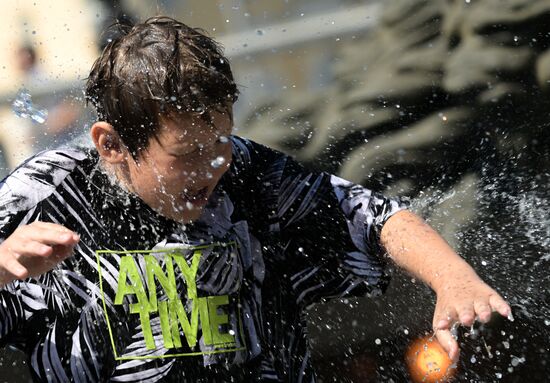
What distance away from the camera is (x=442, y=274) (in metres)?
1.81

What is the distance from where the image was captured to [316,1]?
344 centimetres

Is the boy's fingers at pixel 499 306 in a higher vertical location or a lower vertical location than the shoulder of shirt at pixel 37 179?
lower

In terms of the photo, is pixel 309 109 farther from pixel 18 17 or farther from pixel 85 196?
pixel 85 196

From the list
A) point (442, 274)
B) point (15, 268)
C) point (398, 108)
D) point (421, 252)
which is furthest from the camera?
point (398, 108)

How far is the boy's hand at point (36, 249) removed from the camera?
1.63 m

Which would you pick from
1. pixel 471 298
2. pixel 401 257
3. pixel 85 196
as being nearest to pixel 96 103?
pixel 85 196

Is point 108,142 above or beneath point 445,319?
above

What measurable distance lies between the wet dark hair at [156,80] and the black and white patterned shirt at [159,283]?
0.52 ft

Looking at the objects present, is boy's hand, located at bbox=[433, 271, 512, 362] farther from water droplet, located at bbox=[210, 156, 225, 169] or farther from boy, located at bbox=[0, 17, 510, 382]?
water droplet, located at bbox=[210, 156, 225, 169]

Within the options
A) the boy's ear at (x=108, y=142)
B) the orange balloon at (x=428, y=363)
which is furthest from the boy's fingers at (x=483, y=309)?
the orange balloon at (x=428, y=363)

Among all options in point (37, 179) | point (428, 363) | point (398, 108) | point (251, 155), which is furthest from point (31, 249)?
point (398, 108)

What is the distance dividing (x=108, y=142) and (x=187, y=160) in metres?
0.22

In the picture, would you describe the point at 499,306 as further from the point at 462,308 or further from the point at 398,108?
the point at 398,108

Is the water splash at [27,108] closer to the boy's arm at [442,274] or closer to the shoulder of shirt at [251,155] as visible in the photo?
the shoulder of shirt at [251,155]
